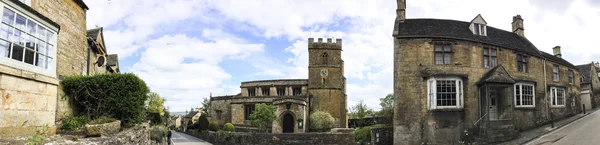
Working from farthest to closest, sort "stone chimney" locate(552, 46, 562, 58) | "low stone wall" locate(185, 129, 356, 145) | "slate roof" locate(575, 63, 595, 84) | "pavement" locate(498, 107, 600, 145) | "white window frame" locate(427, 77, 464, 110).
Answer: "stone chimney" locate(552, 46, 562, 58), "slate roof" locate(575, 63, 595, 84), "low stone wall" locate(185, 129, 356, 145), "white window frame" locate(427, 77, 464, 110), "pavement" locate(498, 107, 600, 145)

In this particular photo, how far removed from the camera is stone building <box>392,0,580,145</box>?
73.1 ft

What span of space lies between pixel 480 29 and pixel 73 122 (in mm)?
24394

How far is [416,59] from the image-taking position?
22875 mm

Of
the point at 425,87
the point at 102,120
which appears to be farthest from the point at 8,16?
the point at 425,87

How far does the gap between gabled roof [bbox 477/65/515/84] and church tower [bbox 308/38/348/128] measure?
2388cm

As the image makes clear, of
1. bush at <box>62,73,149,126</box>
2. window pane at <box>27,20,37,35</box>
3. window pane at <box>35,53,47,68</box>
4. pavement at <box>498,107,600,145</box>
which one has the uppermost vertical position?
window pane at <box>27,20,37,35</box>

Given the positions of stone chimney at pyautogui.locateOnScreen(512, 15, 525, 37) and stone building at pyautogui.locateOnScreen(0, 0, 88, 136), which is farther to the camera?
stone chimney at pyautogui.locateOnScreen(512, 15, 525, 37)

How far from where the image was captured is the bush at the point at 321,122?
40906 mm

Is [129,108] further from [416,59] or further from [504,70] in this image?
[504,70]

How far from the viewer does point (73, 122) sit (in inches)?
438

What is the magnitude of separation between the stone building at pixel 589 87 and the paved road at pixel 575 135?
11391 millimetres

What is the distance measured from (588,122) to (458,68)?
33.1 ft

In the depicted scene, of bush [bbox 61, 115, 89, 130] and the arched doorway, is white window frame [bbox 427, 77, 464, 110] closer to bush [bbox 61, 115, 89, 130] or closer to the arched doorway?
bush [bbox 61, 115, 89, 130]

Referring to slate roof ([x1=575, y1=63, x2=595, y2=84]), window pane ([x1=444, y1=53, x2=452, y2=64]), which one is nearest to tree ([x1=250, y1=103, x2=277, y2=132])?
window pane ([x1=444, y1=53, x2=452, y2=64])
